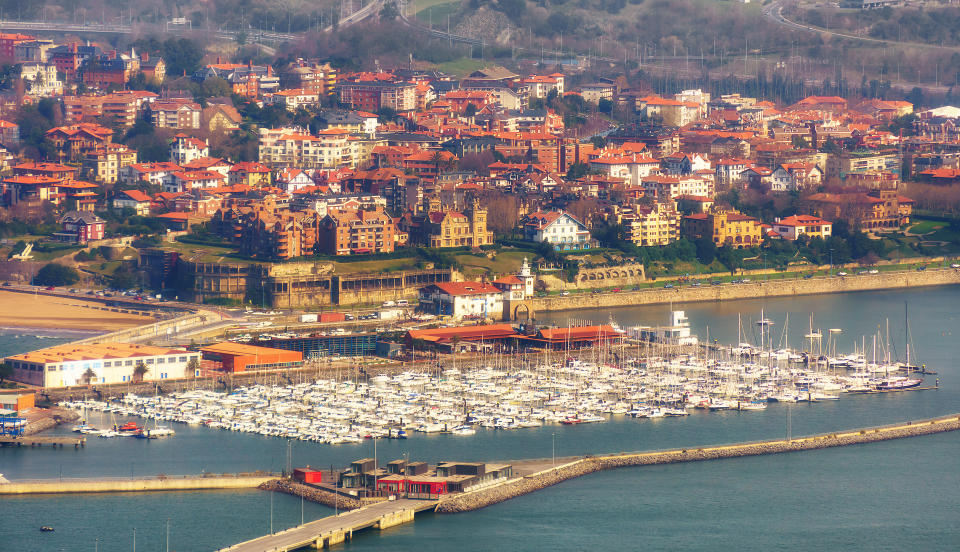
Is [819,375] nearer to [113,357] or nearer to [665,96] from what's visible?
[113,357]

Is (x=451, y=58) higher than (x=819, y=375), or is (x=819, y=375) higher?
(x=451, y=58)

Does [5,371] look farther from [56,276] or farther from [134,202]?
[134,202]

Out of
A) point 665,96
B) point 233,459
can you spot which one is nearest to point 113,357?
point 233,459

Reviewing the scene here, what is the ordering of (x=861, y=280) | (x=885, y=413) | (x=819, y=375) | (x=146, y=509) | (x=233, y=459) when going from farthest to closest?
(x=861, y=280) < (x=819, y=375) < (x=885, y=413) < (x=233, y=459) < (x=146, y=509)

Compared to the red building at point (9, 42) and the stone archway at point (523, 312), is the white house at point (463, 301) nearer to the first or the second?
the stone archway at point (523, 312)

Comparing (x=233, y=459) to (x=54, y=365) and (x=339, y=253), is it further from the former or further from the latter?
(x=339, y=253)

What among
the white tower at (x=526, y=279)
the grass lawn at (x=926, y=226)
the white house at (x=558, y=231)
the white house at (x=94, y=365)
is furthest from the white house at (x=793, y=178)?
the white house at (x=94, y=365)

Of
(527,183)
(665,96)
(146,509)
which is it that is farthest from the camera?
(665,96)

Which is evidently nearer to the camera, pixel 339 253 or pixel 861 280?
pixel 339 253

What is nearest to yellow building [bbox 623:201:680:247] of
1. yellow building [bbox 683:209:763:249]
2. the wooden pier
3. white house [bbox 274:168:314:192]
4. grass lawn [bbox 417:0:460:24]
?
yellow building [bbox 683:209:763:249]
